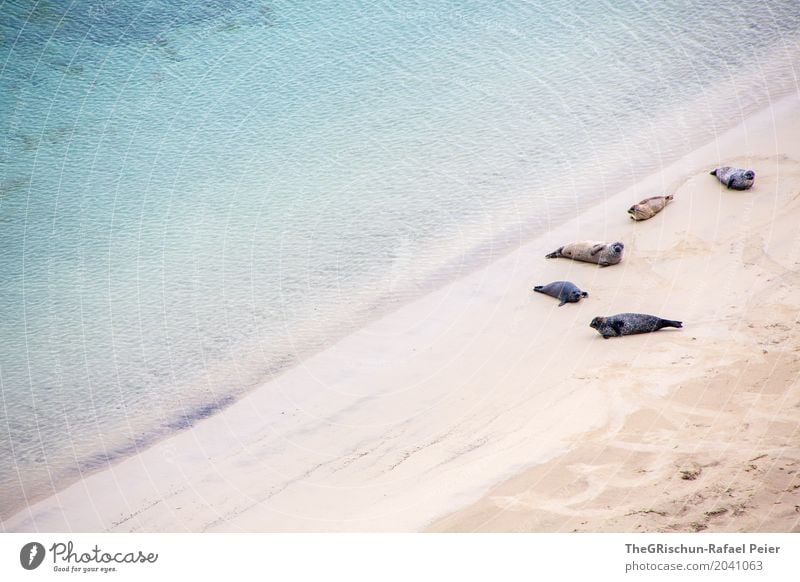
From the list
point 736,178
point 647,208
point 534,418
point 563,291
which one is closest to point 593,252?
point 563,291

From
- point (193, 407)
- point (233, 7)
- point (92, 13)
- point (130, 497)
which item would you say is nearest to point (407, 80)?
point (233, 7)

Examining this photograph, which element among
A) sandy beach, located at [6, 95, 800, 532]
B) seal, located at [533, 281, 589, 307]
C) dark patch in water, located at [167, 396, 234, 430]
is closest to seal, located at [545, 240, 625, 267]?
sandy beach, located at [6, 95, 800, 532]

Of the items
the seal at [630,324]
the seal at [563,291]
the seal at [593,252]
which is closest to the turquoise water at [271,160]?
the seal at [593,252]

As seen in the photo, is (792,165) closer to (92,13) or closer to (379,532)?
(379,532)

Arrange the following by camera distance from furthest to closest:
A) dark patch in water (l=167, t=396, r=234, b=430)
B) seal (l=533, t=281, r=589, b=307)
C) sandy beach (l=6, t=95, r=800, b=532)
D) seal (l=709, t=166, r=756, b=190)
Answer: seal (l=709, t=166, r=756, b=190), seal (l=533, t=281, r=589, b=307), dark patch in water (l=167, t=396, r=234, b=430), sandy beach (l=6, t=95, r=800, b=532)

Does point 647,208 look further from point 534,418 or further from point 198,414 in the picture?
point 198,414

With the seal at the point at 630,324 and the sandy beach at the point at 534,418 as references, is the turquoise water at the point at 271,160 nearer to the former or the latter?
the sandy beach at the point at 534,418

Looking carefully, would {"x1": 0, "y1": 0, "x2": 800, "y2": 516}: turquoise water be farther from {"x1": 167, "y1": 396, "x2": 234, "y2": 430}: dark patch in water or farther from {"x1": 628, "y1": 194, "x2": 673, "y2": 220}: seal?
{"x1": 628, "y1": 194, "x2": 673, "y2": 220}: seal
